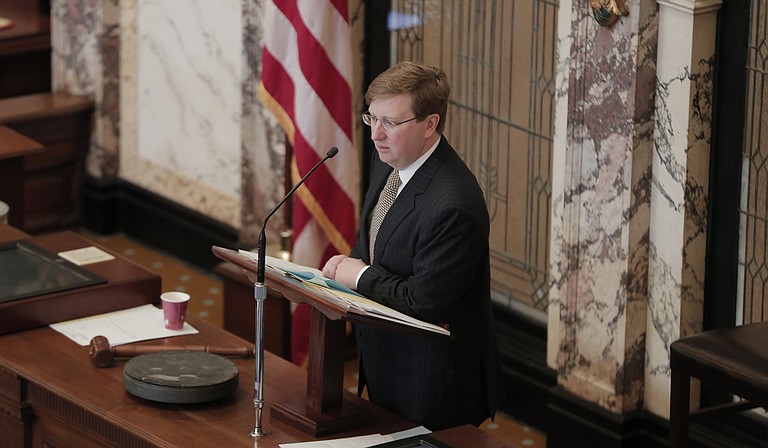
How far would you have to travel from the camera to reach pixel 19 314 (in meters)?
4.78

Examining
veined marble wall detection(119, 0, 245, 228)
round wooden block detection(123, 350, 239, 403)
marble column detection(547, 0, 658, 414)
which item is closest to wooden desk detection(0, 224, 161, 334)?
round wooden block detection(123, 350, 239, 403)

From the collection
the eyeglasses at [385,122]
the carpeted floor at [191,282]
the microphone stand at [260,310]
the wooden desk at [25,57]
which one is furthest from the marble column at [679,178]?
the wooden desk at [25,57]

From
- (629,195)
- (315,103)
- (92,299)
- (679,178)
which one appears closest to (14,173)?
(315,103)

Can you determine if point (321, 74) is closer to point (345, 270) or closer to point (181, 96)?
point (181, 96)

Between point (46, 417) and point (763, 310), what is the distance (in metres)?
2.52

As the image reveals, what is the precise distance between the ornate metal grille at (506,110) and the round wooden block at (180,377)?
212cm

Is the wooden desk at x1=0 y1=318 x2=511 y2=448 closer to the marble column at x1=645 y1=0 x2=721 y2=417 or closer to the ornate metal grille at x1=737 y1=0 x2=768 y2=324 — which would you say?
the marble column at x1=645 y1=0 x2=721 y2=417

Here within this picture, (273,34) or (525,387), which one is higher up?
(273,34)

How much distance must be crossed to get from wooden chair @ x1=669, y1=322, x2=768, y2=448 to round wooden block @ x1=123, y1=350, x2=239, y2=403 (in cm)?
142

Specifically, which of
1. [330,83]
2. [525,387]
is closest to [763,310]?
[525,387]

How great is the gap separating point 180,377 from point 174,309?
53 cm

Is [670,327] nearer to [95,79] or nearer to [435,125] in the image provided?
[435,125]

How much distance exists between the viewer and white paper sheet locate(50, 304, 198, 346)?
4738 millimetres

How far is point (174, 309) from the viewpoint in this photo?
480 centimetres
